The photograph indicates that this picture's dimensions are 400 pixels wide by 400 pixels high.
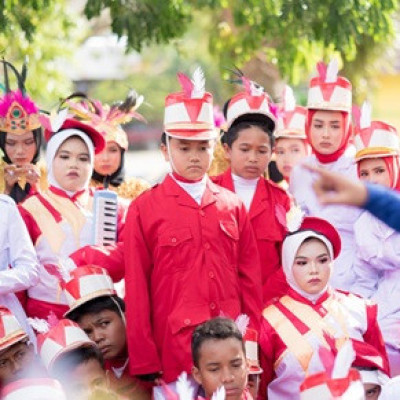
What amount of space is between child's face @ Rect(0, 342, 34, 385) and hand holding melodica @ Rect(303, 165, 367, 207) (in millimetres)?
2253

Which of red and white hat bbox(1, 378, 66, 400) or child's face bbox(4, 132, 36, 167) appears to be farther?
child's face bbox(4, 132, 36, 167)

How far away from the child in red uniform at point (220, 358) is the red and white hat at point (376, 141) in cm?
205

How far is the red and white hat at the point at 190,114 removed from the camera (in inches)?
255

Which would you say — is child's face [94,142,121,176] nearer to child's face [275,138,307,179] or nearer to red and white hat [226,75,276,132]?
red and white hat [226,75,276,132]

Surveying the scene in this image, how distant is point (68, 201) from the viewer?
7141 mm

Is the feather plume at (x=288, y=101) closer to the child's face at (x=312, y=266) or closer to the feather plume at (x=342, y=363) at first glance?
the child's face at (x=312, y=266)

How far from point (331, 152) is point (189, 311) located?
2016mm

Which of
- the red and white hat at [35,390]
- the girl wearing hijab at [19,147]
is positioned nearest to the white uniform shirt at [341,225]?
the girl wearing hijab at [19,147]

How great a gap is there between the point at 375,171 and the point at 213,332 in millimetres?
2134

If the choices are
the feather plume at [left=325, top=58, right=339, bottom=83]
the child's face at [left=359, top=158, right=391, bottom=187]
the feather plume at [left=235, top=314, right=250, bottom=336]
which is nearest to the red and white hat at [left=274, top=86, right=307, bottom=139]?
the feather plume at [left=325, top=58, right=339, bottom=83]

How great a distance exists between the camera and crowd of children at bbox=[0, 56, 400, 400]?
247 inches

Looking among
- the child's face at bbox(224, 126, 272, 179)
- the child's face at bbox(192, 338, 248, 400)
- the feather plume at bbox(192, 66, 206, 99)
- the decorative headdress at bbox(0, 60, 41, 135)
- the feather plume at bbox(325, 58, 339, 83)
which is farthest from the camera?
the feather plume at bbox(325, 58, 339, 83)

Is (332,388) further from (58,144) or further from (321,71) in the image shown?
(321,71)

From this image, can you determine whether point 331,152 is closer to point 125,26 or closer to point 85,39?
point 125,26
